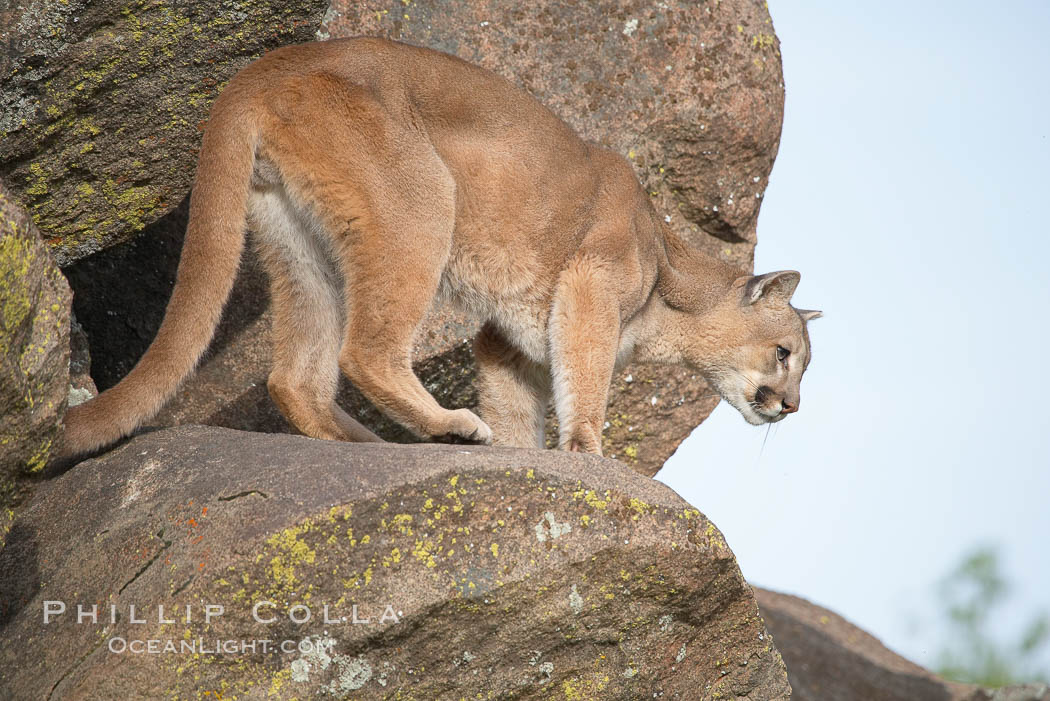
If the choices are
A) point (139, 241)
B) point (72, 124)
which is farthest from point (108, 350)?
point (72, 124)

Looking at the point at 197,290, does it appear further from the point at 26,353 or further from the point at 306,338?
the point at 306,338

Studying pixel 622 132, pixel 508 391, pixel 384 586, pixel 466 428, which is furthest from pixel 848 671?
pixel 384 586

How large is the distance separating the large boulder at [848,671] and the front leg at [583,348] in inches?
149

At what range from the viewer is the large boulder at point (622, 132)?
614 cm

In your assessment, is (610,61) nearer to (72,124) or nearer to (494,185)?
(494,185)

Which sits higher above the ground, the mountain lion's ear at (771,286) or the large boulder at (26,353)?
the mountain lion's ear at (771,286)

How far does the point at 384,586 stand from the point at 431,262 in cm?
178

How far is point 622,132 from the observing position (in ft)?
22.7

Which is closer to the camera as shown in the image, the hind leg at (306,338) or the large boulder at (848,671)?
the hind leg at (306,338)

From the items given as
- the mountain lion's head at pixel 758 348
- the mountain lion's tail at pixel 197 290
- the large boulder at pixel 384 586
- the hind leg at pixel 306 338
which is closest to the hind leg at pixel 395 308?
the hind leg at pixel 306 338

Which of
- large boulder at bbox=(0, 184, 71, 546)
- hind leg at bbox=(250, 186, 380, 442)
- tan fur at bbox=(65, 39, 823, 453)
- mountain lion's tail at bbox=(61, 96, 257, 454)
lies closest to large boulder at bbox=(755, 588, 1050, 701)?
tan fur at bbox=(65, 39, 823, 453)

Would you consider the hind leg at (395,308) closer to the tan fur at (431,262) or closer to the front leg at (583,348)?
the tan fur at (431,262)

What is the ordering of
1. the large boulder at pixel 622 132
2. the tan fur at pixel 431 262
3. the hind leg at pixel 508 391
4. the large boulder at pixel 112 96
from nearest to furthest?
1. the tan fur at pixel 431 262
2. the large boulder at pixel 112 96
3. the hind leg at pixel 508 391
4. the large boulder at pixel 622 132

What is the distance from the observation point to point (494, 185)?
541 centimetres
